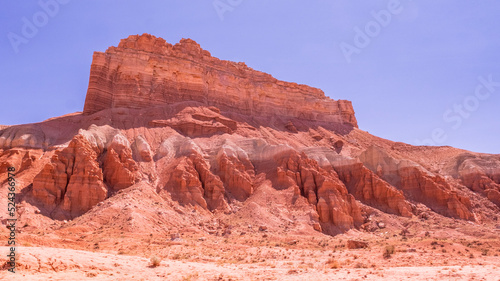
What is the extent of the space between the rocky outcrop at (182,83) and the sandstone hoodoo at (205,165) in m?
0.18

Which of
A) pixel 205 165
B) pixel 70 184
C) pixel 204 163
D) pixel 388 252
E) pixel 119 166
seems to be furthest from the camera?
pixel 204 163

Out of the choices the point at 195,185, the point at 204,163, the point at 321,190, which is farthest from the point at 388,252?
the point at 204,163

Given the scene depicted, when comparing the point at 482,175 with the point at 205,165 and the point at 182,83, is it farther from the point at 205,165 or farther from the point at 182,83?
the point at 182,83

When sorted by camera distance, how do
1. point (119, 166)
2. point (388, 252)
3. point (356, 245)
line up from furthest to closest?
point (119, 166) → point (356, 245) → point (388, 252)

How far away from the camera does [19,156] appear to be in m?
39.5

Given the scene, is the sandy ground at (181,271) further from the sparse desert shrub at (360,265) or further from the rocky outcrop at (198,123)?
the rocky outcrop at (198,123)

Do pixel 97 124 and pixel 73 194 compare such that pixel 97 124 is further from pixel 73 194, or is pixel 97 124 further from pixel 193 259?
pixel 193 259

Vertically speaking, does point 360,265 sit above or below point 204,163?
below

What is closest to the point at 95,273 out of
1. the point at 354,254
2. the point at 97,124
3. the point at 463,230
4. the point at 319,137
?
the point at 354,254

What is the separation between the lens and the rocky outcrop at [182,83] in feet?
179

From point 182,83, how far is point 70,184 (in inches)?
1107

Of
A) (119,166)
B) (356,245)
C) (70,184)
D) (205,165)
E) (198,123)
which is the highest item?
(198,123)

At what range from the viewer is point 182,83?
60.1 meters

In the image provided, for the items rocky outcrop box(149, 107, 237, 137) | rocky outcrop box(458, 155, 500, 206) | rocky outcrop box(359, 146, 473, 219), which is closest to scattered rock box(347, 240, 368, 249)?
rocky outcrop box(359, 146, 473, 219)
